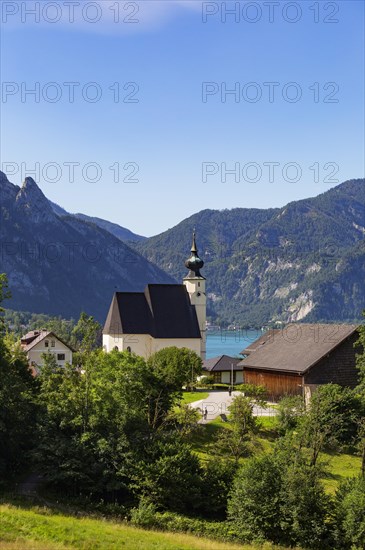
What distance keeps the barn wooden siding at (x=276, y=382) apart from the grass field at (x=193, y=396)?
3736 mm

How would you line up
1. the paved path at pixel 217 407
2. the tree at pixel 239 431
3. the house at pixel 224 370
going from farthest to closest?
the house at pixel 224 370, the paved path at pixel 217 407, the tree at pixel 239 431

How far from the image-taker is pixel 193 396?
50.1m

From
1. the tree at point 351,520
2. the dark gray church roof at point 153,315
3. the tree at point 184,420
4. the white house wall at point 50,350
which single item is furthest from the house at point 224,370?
the tree at point 351,520

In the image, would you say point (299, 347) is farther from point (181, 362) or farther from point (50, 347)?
point (50, 347)

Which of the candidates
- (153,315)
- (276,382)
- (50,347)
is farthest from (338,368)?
(50,347)

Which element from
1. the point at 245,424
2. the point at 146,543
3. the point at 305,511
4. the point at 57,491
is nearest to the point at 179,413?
the point at 245,424

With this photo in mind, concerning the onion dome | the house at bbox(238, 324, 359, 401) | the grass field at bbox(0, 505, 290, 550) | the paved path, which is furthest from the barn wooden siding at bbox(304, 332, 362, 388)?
the onion dome

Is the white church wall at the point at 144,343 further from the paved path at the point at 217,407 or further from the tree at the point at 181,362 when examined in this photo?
the paved path at the point at 217,407

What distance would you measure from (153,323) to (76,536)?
4363 centimetres

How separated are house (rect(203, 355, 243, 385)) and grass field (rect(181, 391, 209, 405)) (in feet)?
23.6

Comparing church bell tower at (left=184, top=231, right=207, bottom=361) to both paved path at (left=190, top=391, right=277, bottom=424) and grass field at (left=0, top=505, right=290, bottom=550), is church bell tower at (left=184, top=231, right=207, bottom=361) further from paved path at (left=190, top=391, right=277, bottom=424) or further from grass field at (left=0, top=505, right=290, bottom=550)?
grass field at (left=0, top=505, right=290, bottom=550)

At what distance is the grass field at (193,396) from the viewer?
4819 cm

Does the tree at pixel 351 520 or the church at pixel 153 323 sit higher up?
the church at pixel 153 323

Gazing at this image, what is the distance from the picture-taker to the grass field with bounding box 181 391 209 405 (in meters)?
48.2
